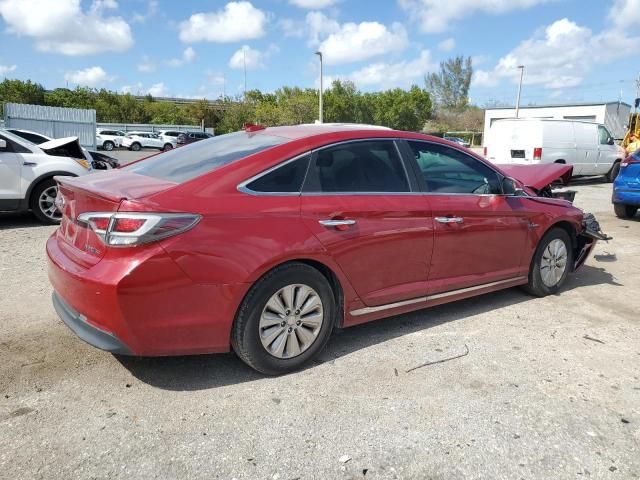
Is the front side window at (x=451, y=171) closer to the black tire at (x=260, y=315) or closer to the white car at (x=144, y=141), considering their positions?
the black tire at (x=260, y=315)

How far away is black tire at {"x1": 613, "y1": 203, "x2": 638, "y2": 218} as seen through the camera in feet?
33.0

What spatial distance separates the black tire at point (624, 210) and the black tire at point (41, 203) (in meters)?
9.84

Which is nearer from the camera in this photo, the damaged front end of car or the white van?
the damaged front end of car

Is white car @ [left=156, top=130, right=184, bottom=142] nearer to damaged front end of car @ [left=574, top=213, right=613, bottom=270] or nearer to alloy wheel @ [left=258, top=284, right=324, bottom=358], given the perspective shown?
damaged front end of car @ [left=574, top=213, right=613, bottom=270]

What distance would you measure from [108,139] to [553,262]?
40665mm

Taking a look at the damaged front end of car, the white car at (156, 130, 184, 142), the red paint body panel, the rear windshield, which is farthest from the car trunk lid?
the white car at (156, 130, 184, 142)

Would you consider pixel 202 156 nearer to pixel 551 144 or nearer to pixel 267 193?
pixel 267 193

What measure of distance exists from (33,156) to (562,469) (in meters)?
7.98

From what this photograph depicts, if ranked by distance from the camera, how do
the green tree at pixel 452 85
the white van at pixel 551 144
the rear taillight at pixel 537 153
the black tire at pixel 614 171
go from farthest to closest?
1. the green tree at pixel 452 85
2. the black tire at pixel 614 171
3. the white van at pixel 551 144
4. the rear taillight at pixel 537 153

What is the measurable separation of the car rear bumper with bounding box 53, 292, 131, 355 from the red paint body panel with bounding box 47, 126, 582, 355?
0.14ft

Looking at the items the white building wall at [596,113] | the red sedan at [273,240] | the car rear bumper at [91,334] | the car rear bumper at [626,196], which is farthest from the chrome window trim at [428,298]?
the white building wall at [596,113]

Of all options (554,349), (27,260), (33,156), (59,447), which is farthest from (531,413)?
(33,156)

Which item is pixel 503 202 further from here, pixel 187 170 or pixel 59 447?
pixel 59 447

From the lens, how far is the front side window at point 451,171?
412 centimetres
